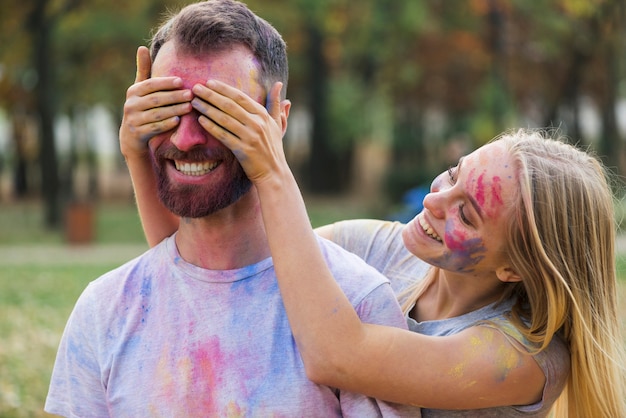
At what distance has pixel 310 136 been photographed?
113 feet

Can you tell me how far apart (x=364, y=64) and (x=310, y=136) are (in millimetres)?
3803

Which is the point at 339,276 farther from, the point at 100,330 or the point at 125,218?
the point at 125,218

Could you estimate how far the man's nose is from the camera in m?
2.60

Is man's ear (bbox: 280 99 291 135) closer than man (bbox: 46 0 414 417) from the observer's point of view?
No

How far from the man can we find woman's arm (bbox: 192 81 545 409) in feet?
0.21

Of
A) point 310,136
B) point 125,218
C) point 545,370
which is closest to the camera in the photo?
point 545,370

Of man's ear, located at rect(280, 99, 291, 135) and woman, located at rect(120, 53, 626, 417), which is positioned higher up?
man's ear, located at rect(280, 99, 291, 135)

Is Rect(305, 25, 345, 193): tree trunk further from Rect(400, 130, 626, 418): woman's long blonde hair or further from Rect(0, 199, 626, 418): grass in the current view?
Rect(400, 130, 626, 418): woman's long blonde hair

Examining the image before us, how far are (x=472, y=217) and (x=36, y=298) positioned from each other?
33.5 ft

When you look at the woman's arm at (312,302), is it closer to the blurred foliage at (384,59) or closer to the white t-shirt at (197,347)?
the white t-shirt at (197,347)

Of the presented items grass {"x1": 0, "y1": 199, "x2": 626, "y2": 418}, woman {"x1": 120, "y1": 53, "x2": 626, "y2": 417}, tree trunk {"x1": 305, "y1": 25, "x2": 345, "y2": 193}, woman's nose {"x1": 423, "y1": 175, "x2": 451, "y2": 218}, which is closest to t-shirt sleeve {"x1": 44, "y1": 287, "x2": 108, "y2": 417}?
woman {"x1": 120, "y1": 53, "x2": 626, "y2": 417}

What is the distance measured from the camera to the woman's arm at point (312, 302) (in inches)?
101

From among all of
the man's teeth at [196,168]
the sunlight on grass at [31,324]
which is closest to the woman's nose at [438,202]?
the man's teeth at [196,168]

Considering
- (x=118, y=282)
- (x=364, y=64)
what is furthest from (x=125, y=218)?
(x=118, y=282)
